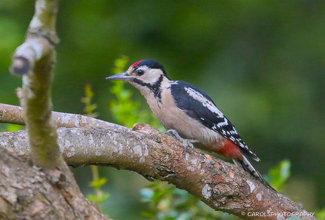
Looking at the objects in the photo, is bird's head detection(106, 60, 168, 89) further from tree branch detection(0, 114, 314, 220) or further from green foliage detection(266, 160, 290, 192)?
green foliage detection(266, 160, 290, 192)

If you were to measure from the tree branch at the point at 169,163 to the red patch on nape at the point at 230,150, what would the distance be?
2.23ft

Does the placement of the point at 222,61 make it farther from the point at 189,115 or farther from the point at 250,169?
the point at 250,169

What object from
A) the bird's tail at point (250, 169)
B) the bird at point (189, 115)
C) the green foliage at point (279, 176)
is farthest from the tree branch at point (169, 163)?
the bird at point (189, 115)

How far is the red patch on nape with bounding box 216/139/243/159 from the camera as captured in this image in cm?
387

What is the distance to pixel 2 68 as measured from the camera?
16.0ft

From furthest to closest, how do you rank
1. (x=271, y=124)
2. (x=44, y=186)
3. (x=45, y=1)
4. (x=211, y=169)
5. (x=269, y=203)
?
(x=271, y=124) < (x=269, y=203) < (x=211, y=169) < (x=44, y=186) < (x=45, y=1)

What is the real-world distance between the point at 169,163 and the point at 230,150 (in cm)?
130

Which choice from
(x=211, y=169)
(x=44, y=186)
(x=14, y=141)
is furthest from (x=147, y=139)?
(x=44, y=186)

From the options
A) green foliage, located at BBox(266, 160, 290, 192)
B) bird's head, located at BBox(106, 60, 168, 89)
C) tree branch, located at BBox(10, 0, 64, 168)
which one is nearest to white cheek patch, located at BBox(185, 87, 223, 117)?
bird's head, located at BBox(106, 60, 168, 89)

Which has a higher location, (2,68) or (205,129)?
(2,68)

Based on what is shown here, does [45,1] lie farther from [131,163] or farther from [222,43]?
[222,43]

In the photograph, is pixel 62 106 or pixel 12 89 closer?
pixel 12 89

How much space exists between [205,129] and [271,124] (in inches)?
89.1

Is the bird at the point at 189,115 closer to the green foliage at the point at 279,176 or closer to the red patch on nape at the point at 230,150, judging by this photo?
the red patch on nape at the point at 230,150
